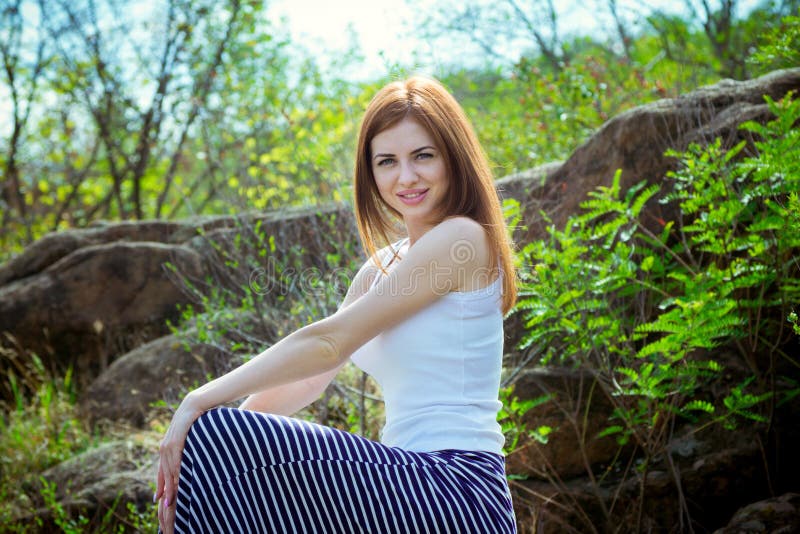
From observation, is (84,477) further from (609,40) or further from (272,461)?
(609,40)

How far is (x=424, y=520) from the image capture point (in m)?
1.86

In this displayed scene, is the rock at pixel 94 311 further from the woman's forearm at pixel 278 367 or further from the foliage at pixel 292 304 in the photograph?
the woman's forearm at pixel 278 367

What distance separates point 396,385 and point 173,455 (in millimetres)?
611

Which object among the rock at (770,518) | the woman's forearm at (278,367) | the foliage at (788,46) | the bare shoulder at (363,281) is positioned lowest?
the rock at (770,518)

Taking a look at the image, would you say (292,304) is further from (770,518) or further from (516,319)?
(770,518)

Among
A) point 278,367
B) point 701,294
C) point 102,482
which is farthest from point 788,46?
point 102,482

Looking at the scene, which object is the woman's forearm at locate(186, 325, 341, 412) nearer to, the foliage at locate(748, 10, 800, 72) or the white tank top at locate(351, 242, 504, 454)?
the white tank top at locate(351, 242, 504, 454)

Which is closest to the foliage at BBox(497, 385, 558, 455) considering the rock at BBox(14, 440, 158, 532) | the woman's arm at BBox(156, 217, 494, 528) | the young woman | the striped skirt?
the young woman

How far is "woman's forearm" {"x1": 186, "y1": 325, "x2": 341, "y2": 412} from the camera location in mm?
1966

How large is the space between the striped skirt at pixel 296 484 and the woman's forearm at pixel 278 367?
83 millimetres

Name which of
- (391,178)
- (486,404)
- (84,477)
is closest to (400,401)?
(486,404)

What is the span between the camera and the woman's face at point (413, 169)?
236cm

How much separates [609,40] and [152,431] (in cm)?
650

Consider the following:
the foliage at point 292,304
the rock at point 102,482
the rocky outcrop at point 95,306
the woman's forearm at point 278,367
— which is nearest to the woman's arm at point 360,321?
the woman's forearm at point 278,367
